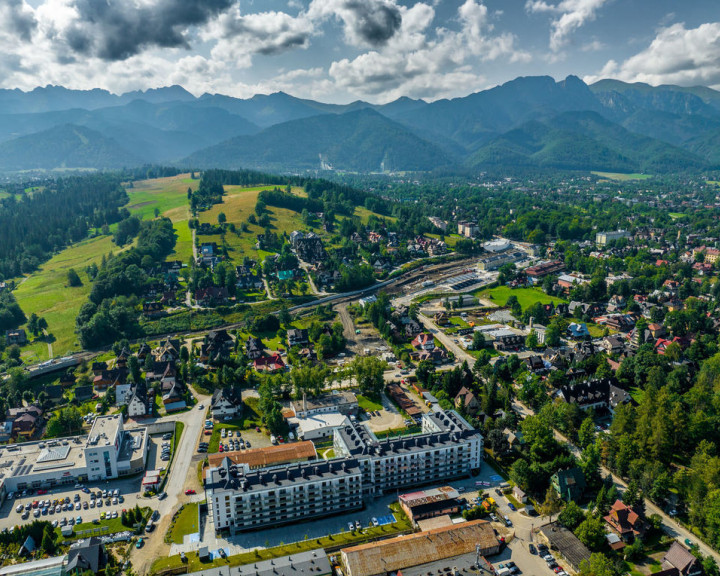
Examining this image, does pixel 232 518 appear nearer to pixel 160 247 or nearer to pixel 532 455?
pixel 532 455

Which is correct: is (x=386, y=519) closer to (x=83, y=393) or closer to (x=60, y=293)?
(x=83, y=393)

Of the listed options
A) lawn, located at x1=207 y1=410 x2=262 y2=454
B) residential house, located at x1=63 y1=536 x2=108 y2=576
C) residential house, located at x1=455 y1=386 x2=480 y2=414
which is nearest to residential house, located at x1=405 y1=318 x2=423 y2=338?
residential house, located at x1=455 y1=386 x2=480 y2=414

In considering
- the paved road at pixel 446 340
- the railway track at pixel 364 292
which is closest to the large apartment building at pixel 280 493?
the paved road at pixel 446 340

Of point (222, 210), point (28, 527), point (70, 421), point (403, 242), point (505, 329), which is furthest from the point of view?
point (222, 210)

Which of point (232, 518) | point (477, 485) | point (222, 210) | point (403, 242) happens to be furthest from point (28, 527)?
point (222, 210)

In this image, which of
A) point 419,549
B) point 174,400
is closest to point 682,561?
point 419,549
